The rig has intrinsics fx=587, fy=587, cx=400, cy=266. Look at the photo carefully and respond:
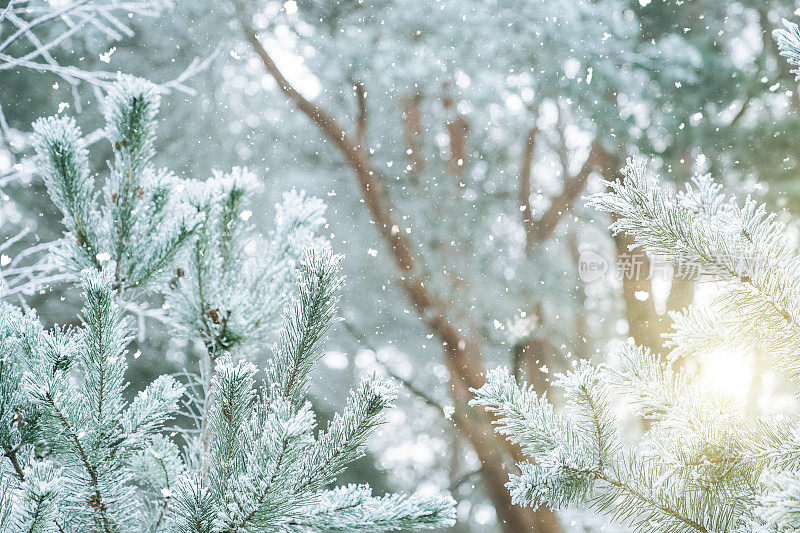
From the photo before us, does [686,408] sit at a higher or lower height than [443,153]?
lower

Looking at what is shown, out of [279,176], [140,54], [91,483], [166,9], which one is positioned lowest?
[91,483]

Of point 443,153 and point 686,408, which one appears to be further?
point 443,153

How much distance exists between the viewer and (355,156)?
1.95 metres

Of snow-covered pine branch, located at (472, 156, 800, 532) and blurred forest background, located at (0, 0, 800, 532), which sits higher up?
blurred forest background, located at (0, 0, 800, 532)

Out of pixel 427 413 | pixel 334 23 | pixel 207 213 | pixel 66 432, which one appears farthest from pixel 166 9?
pixel 66 432

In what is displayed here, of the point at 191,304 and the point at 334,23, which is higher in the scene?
the point at 334,23

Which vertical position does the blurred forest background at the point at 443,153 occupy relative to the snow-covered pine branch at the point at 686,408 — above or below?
above

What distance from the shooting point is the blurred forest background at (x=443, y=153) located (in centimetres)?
164

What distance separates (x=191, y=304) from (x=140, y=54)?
1.63m

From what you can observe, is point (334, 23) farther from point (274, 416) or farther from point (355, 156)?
A: point (274, 416)

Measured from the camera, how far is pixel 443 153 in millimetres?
1934

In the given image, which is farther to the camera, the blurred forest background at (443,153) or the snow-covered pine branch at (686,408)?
the blurred forest background at (443,153)

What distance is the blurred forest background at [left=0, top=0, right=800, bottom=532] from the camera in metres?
1.64

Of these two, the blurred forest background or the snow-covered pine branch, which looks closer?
the snow-covered pine branch
